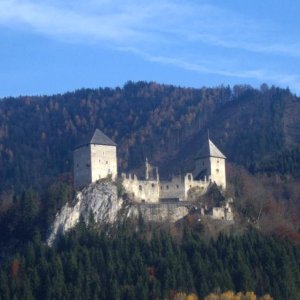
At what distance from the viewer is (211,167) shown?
92.9 m

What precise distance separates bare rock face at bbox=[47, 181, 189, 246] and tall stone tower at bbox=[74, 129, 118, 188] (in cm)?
100

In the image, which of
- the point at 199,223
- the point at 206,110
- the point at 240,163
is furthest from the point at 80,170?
the point at 206,110

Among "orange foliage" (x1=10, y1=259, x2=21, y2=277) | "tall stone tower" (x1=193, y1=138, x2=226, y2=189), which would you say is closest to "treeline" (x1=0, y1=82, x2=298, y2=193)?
"tall stone tower" (x1=193, y1=138, x2=226, y2=189)

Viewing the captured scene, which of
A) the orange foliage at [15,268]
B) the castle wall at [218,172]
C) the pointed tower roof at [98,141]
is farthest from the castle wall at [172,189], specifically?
the orange foliage at [15,268]

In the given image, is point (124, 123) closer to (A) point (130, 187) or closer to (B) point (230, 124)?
(B) point (230, 124)

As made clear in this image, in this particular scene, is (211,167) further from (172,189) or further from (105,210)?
(105,210)

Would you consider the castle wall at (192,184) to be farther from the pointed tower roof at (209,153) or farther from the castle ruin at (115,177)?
the pointed tower roof at (209,153)

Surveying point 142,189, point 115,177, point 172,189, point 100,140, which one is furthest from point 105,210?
point 100,140

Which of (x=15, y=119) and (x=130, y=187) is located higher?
(x=15, y=119)

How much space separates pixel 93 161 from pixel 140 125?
3491 inches

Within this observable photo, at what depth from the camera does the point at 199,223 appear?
87250 mm

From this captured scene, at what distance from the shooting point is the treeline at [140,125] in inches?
6043

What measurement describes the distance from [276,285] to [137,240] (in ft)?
36.4

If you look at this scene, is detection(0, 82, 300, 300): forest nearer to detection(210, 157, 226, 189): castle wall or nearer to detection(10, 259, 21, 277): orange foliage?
detection(10, 259, 21, 277): orange foliage
